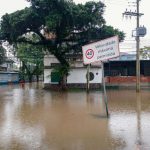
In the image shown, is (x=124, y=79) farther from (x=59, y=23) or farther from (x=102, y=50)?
(x=102, y=50)

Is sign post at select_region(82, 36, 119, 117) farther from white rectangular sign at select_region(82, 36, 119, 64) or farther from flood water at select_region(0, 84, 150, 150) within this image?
flood water at select_region(0, 84, 150, 150)

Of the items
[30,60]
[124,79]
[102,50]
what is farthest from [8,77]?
[102,50]

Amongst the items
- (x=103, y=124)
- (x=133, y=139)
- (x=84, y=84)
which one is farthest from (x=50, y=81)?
(x=133, y=139)

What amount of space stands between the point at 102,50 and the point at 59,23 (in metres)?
19.1

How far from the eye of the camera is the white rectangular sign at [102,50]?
1437 centimetres

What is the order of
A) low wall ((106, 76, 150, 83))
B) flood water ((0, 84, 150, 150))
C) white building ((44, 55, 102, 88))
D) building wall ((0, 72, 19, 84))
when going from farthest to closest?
building wall ((0, 72, 19, 84))
low wall ((106, 76, 150, 83))
white building ((44, 55, 102, 88))
flood water ((0, 84, 150, 150))

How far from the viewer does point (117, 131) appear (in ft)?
35.4

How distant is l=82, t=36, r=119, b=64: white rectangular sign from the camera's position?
14.4 m

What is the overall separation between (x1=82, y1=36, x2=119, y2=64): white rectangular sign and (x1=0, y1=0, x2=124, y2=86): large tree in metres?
17.3

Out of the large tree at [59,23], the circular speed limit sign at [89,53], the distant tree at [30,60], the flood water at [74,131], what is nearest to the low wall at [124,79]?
the large tree at [59,23]

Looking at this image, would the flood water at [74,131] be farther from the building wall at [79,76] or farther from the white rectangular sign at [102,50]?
the building wall at [79,76]

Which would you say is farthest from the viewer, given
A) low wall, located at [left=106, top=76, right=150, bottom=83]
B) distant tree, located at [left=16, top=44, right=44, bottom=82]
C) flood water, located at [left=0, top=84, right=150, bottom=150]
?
distant tree, located at [left=16, top=44, right=44, bottom=82]

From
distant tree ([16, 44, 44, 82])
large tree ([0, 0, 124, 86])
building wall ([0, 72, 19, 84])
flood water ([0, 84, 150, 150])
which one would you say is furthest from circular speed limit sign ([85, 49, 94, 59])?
building wall ([0, 72, 19, 84])

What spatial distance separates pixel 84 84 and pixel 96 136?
30.6m
